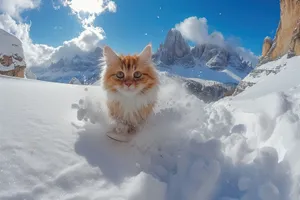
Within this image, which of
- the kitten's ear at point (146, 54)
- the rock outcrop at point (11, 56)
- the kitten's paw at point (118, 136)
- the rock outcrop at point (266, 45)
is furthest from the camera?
the rock outcrop at point (11, 56)

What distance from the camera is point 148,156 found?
8.97 ft

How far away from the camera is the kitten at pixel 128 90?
3.19 metres

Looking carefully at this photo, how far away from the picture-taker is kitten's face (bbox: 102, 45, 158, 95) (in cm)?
320

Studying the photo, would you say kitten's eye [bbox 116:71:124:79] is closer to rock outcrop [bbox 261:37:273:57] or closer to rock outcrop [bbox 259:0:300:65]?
rock outcrop [bbox 259:0:300:65]

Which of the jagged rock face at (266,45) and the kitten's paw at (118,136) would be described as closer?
the kitten's paw at (118,136)

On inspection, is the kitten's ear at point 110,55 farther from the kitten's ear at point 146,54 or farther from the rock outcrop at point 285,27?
the rock outcrop at point 285,27

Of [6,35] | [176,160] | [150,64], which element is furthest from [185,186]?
[6,35]

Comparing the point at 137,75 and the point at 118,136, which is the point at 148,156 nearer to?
the point at 118,136

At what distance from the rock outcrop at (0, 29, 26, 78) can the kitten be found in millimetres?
41812

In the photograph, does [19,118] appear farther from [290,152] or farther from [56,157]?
[290,152]

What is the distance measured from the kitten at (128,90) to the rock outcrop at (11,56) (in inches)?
1646

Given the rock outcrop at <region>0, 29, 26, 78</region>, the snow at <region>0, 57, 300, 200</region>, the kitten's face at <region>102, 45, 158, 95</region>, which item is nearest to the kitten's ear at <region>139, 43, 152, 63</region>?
the kitten's face at <region>102, 45, 158, 95</region>

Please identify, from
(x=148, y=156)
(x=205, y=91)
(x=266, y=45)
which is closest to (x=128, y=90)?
(x=148, y=156)

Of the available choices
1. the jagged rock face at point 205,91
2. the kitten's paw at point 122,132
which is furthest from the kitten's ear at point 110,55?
the jagged rock face at point 205,91
